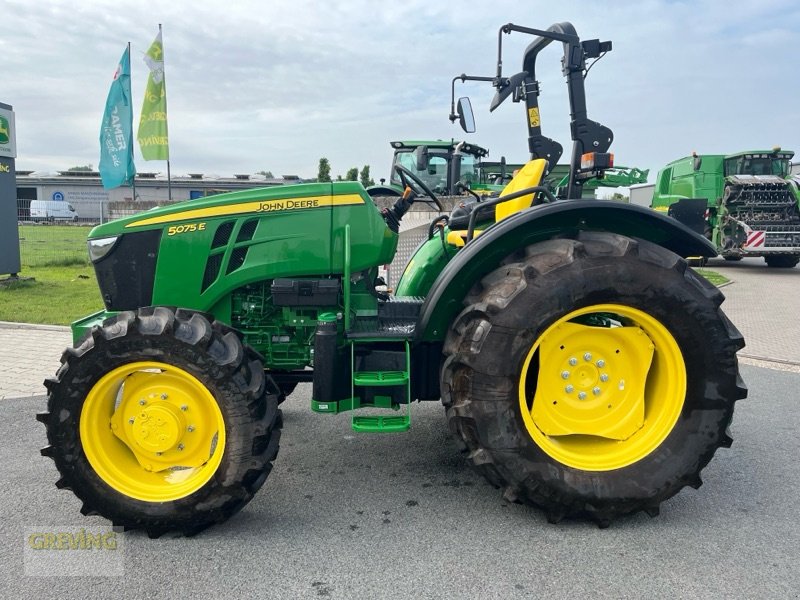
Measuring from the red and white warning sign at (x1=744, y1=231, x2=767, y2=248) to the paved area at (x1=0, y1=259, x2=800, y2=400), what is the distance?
248 cm

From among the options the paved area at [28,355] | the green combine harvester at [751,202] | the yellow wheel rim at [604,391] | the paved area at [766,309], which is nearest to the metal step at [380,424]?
the yellow wheel rim at [604,391]

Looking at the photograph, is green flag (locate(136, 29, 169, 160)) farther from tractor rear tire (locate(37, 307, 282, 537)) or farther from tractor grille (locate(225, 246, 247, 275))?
tractor rear tire (locate(37, 307, 282, 537))

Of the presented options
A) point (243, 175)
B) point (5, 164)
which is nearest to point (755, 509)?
point (5, 164)

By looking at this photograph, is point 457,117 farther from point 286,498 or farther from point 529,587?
point 529,587

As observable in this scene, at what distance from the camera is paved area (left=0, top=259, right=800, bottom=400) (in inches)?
202

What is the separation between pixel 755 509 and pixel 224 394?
259cm

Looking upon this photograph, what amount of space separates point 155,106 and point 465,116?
28.5ft

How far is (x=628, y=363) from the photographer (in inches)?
108

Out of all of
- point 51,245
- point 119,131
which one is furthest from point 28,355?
point 51,245

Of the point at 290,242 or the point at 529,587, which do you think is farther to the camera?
the point at 290,242

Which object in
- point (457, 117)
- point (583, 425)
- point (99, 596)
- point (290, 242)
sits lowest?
point (99, 596)

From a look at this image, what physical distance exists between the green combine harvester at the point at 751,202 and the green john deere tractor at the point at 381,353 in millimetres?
11235

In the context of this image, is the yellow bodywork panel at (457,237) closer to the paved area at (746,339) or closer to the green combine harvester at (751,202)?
the paved area at (746,339)

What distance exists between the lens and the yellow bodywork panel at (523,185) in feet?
10.9
